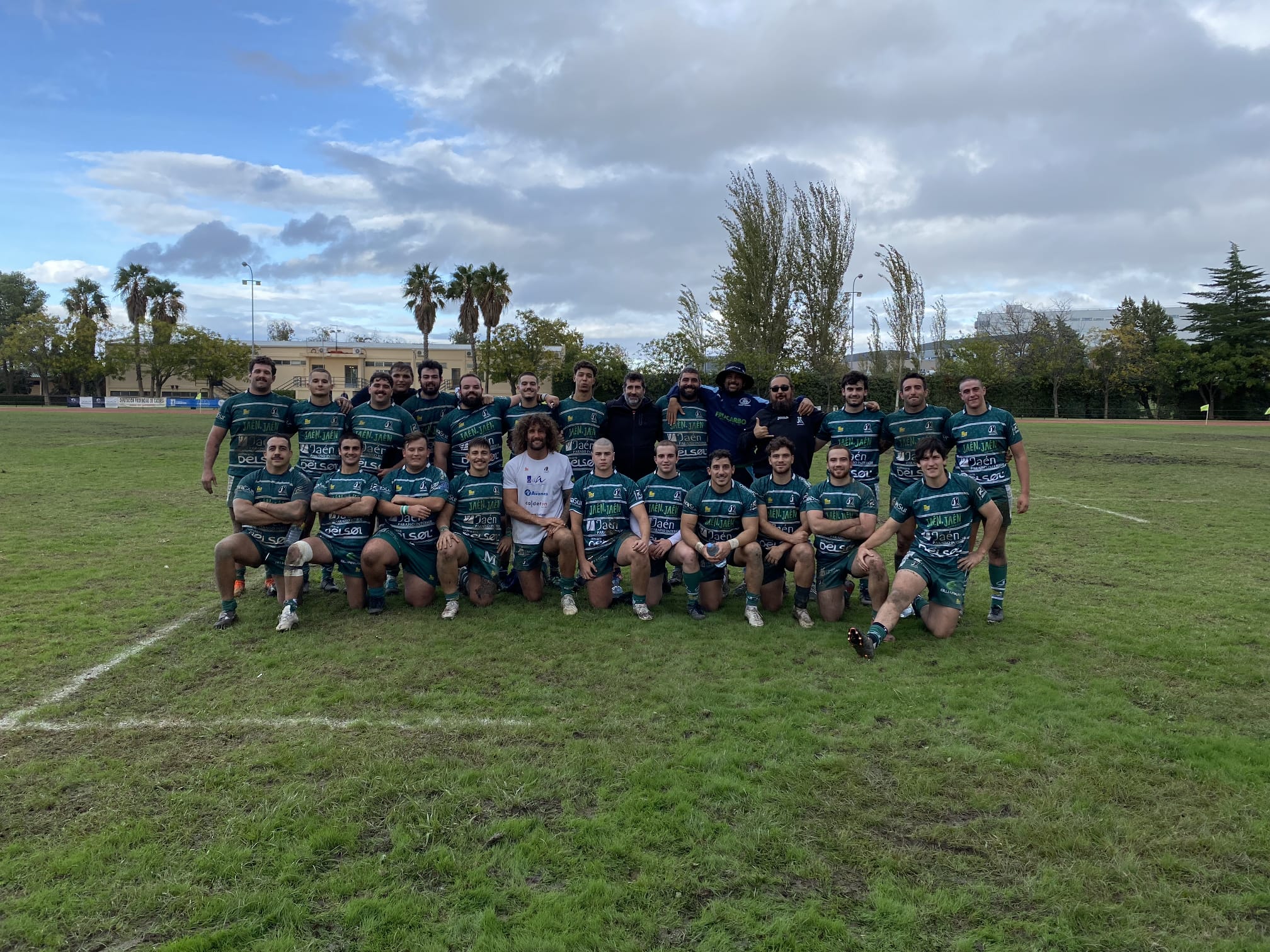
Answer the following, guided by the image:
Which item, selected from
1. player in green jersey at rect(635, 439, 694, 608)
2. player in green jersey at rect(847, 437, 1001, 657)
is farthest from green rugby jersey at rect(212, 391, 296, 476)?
player in green jersey at rect(847, 437, 1001, 657)

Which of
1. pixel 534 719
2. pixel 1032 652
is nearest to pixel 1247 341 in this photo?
pixel 1032 652

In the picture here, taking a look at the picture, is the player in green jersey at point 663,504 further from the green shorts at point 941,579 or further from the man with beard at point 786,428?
the green shorts at point 941,579

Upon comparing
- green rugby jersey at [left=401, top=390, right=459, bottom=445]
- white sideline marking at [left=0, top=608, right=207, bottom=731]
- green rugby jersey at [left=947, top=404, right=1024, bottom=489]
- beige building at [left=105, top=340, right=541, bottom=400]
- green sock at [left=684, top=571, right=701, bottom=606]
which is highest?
beige building at [left=105, top=340, right=541, bottom=400]

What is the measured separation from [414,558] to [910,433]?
3.89 m

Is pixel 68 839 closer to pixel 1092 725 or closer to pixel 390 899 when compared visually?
pixel 390 899

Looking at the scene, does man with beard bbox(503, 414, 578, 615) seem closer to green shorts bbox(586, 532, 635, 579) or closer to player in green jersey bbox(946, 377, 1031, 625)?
green shorts bbox(586, 532, 635, 579)

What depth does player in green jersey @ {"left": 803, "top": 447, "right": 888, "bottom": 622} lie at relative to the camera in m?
5.55

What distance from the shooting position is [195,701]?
4.05 m

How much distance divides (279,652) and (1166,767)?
15.6ft

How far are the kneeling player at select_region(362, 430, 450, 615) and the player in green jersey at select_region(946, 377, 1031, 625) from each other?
12.8 ft

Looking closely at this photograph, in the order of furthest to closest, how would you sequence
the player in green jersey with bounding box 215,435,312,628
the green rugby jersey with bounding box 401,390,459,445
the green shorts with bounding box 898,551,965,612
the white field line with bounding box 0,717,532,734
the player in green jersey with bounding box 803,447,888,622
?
1. the green rugby jersey with bounding box 401,390,459,445
2. the player in green jersey with bounding box 803,447,888,622
3. the player in green jersey with bounding box 215,435,312,628
4. the green shorts with bounding box 898,551,965,612
5. the white field line with bounding box 0,717,532,734

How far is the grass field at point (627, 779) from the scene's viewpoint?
2.45 metres

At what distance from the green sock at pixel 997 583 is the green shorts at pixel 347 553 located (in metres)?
4.62

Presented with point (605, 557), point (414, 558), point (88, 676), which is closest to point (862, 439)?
point (605, 557)
